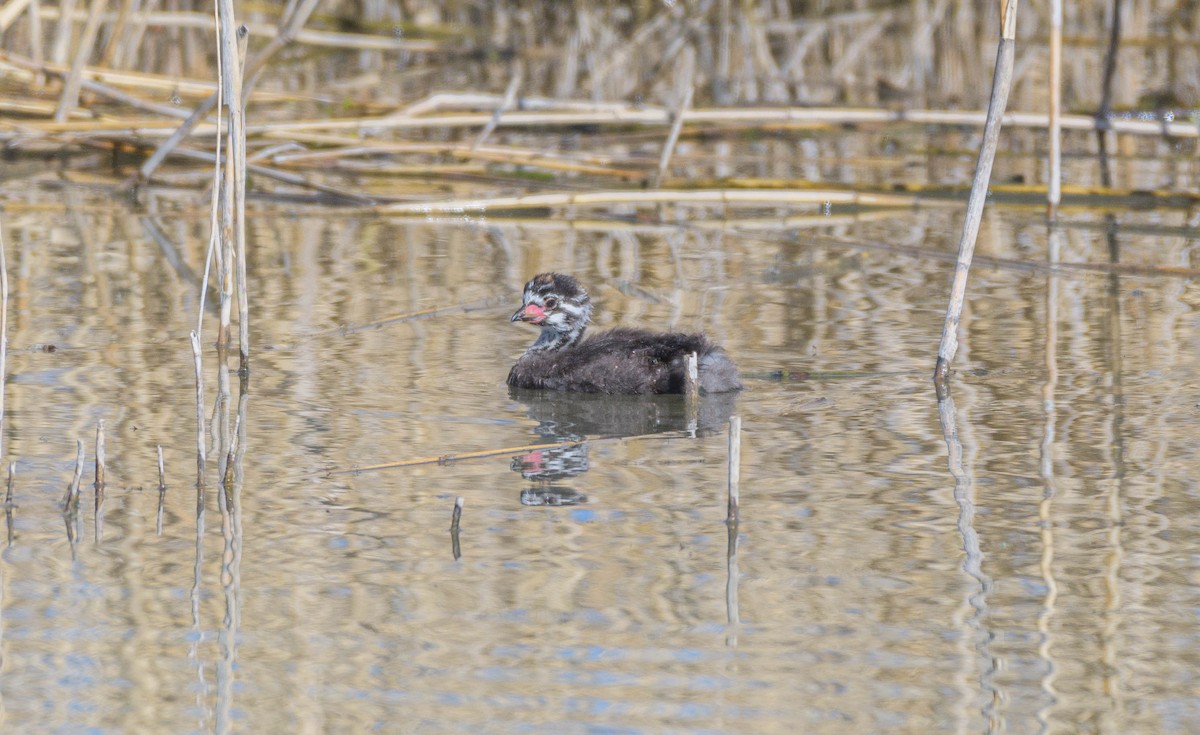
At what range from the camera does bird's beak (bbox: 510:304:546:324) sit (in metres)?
7.33

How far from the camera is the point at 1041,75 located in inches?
690

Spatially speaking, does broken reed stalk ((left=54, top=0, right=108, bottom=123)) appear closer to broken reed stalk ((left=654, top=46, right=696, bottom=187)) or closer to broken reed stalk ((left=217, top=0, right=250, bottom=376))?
broken reed stalk ((left=654, top=46, right=696, bottom=187))

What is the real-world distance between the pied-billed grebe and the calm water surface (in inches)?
4.4

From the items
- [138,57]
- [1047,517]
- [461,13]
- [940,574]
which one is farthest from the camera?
[461,13]

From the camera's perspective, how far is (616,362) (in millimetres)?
6820

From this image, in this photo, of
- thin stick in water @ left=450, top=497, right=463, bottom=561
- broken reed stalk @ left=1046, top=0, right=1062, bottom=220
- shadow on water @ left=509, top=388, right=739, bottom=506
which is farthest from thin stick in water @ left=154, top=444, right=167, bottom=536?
broken reed stalk @ left=1046, top=0, right=1062, bottom=220

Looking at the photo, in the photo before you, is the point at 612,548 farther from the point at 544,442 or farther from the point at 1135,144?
the point at 1135,144

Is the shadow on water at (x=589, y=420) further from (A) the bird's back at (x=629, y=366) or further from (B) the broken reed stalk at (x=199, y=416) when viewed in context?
(B) the broken reed stalk at (x=199, y=416)

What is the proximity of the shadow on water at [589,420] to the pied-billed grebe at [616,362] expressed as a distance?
5cm

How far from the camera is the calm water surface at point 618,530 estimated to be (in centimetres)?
368

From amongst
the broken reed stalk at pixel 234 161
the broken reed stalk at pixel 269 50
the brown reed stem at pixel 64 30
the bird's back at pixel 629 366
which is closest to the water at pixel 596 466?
the bird's back at pixel 629 366

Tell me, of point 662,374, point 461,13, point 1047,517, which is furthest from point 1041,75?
point 1047,517

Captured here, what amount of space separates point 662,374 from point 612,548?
7.13 feet

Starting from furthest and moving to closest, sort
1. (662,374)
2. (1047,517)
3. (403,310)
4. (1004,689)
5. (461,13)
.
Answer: (461,13), (403,310), (662,374), (1047,517), (1004,689)
